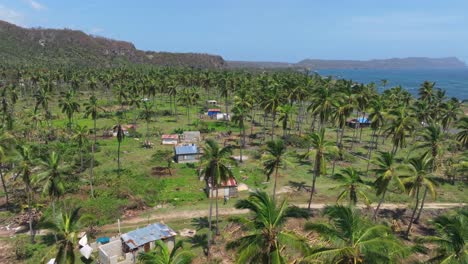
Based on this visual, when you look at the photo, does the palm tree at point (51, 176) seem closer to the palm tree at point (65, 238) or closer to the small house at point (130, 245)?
A: the small house at point (130, 245)

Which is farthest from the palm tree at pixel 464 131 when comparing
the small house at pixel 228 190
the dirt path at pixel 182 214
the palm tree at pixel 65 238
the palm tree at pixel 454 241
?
the palm tree at pixel 65 238

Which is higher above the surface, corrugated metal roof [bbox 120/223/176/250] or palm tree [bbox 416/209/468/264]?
palm tree [bbox 416/209/468/264]

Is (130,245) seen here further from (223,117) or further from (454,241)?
(223,117)

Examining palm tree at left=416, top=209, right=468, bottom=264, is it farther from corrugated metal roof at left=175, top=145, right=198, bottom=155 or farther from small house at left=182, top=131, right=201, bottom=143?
small house at left=182, top=131, right=201, bottom=143

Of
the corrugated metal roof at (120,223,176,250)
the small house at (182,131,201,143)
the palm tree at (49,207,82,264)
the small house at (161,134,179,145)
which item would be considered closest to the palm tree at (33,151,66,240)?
the corrugated metal roof at (120,223,176,250)

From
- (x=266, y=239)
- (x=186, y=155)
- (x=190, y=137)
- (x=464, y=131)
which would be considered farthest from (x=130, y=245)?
(x=464, y=131)

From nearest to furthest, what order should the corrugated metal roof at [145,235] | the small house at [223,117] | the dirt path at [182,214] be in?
the corrugated metal roof at [145,235], the dirt path at [182,214], the small house at [223,117]

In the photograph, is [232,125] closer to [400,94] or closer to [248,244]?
[400,94]

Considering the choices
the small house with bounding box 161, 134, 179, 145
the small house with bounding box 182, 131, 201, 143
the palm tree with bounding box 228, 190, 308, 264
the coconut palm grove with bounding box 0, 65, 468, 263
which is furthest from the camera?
the small house with bounding box 182, 131, 201, 143
